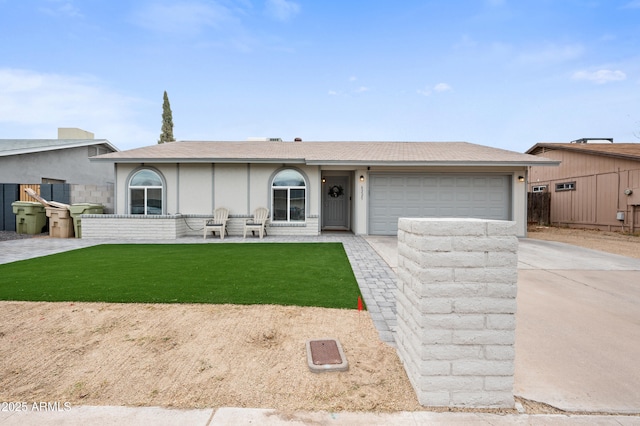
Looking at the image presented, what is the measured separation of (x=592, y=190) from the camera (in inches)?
506

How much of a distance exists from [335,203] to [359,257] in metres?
6.30

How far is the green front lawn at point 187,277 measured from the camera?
12.4 feet

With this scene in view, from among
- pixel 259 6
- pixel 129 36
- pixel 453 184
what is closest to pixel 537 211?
pixel 453 184

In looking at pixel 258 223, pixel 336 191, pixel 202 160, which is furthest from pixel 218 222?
pixel 336 191

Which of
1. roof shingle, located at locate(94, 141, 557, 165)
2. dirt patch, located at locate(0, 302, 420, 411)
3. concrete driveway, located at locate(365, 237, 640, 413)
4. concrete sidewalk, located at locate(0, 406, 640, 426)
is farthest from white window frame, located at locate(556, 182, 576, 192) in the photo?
concrete sidewalk, located at locate(0, 406, 640, 426)

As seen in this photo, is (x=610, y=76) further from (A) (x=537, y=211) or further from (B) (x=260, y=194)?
(B) (x=260, y=194)

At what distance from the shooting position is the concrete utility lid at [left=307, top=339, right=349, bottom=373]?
2170 millimetres

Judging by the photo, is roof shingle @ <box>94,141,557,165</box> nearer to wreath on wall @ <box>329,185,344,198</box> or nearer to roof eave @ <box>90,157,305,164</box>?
roof eave @ <box>90,157,305,164</box>

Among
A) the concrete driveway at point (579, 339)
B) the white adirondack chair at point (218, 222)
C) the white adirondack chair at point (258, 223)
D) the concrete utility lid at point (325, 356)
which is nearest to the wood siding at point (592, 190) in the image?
the concrete driveway at point (579, 339)

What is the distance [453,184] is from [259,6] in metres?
10.4

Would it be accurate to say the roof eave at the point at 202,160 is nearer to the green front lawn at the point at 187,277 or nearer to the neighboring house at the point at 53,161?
the green front lawn at the point at 187,277

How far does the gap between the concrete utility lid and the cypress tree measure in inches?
1294

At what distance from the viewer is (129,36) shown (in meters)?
12.3

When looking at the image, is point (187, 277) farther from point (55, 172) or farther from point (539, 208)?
point (539, 208)
